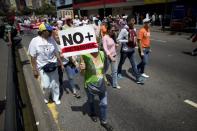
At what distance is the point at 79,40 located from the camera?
5.12 metres

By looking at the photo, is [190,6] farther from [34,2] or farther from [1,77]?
[34,2]

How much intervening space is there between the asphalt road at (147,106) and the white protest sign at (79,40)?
4.89 ft

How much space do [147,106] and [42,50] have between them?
265 cm

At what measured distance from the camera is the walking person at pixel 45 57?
19.7 ft

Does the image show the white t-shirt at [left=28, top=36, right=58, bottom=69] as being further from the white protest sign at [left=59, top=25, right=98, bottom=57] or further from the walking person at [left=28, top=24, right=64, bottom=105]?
the white protest sign at [left=59, top=25, right=98, bottom=57]

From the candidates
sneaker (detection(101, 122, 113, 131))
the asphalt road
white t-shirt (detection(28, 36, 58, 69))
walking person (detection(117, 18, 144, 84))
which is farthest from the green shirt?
walking person (detection(117, 18, 144, 84))

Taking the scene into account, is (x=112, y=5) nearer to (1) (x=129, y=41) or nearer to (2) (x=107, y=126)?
(1) (x=129, y=41)

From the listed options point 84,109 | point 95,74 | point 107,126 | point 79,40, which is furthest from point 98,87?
point 84,109

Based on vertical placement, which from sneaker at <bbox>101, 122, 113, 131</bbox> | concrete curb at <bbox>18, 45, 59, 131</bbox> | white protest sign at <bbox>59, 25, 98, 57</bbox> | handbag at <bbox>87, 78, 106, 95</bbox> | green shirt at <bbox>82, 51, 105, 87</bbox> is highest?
white protest sign at <bbox>59, 25, 98, 57</bbox>

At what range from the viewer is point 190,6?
27828 millimetres

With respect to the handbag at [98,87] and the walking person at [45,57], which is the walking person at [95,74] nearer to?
the handbag at [98,87]

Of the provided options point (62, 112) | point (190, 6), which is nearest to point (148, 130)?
point (62, 112)

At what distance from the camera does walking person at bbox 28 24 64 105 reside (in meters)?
6.00

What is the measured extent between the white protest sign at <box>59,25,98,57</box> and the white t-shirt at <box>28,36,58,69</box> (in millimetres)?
986
